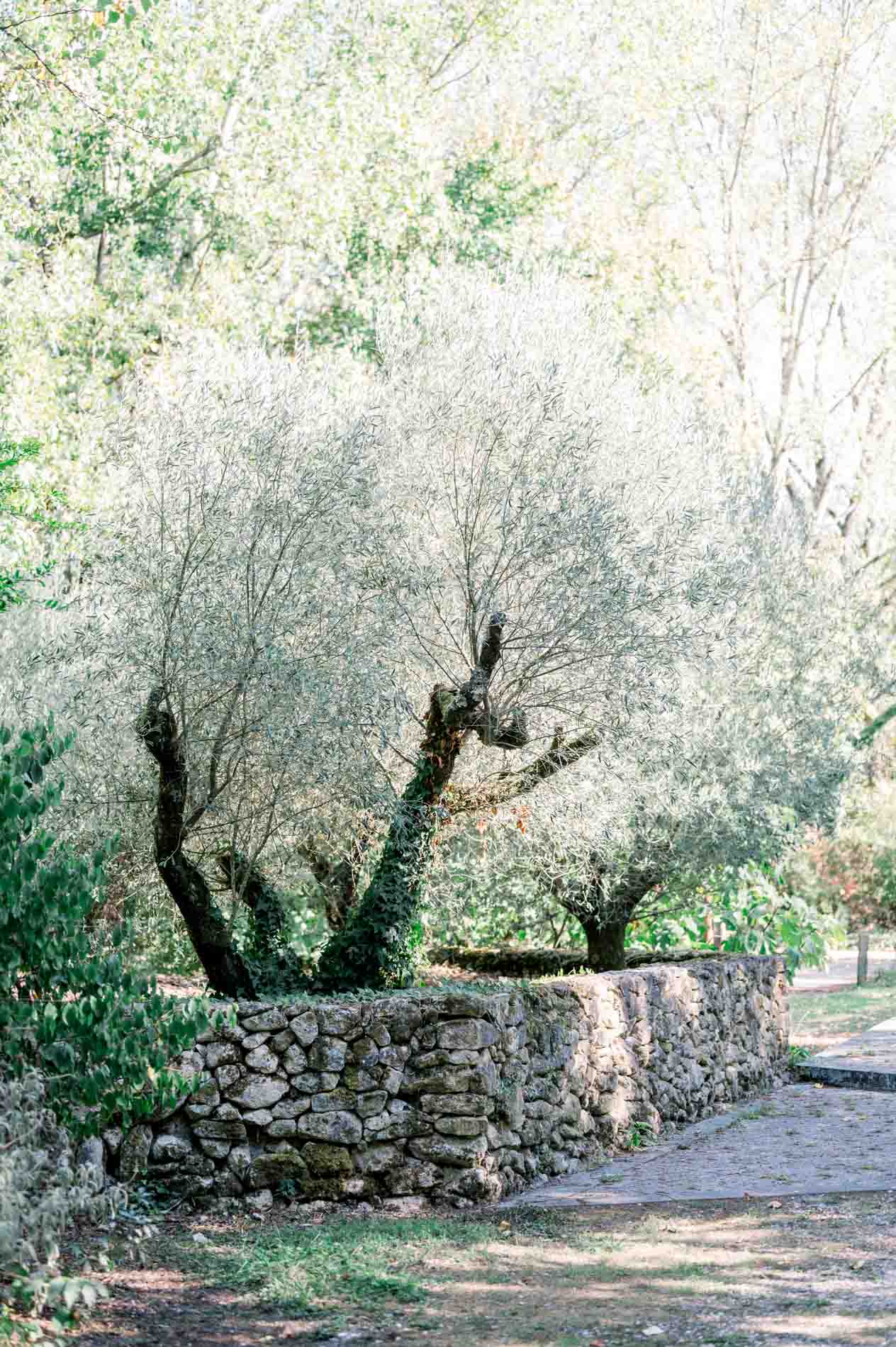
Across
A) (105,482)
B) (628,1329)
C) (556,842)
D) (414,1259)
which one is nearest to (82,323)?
(105,482)

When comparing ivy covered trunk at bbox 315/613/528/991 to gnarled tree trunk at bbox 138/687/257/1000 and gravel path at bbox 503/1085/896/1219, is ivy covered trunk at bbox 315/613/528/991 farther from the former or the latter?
gravel path at bbox 503/1085/896/1219

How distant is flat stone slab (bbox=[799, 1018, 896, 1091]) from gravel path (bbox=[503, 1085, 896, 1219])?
62 cm

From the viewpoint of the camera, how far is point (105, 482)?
11.1 metres

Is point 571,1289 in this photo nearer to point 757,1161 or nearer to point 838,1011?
point 757,1161

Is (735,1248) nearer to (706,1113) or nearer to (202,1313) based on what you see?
(202,1313)

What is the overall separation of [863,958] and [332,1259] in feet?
58.0

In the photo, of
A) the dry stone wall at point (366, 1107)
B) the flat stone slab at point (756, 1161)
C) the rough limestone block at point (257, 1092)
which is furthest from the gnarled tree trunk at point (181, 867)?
the flat stone slab at point (756, 1161)

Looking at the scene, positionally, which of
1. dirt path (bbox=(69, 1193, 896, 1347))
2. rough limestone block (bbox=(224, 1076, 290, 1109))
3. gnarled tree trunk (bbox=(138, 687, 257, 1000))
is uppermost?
gnarled tree trunk (bbox=(138, 687, 257, 1000))

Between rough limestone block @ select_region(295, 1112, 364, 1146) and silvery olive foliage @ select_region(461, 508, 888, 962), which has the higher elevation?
silvery olive foliage @ select_region(461, 508, 888, 962)

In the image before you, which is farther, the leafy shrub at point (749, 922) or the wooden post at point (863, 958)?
the wooden post at point (863, 958)

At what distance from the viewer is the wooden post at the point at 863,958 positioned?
2239cm

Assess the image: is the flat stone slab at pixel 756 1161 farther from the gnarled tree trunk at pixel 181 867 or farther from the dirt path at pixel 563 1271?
the gnarled tree trunk at pixel 181 867

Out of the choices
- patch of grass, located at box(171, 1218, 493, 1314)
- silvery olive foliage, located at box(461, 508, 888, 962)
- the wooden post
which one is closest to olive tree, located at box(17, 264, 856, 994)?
silvery olive foliage, located at box(461, 508, 888, 962)

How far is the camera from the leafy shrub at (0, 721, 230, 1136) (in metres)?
5.51
